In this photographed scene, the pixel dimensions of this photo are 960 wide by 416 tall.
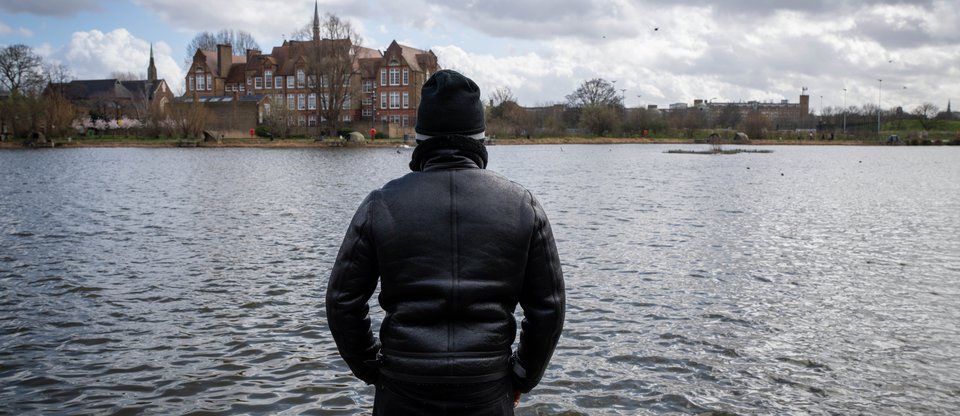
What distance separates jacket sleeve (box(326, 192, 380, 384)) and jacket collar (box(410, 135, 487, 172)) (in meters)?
0.30

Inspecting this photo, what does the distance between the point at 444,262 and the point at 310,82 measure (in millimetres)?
98633

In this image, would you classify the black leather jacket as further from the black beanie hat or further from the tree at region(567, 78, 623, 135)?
the tree at region(567, 78, 623, 135)

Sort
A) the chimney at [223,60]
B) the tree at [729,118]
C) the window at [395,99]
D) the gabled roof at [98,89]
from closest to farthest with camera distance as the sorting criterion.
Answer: the window at [395,99] → the gabled roof at [98,89] → the chimney at [223,60] → the tree at [729,118]

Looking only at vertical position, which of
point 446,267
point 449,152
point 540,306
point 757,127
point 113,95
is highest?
point 113,95

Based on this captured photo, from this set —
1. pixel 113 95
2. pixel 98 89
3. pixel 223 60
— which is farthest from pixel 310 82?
pixel 98 89

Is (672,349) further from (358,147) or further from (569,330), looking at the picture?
(358,147)

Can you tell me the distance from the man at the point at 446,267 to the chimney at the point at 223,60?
122328mm

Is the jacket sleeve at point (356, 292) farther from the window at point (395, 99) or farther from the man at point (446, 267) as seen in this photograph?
the window at point (395, 99)

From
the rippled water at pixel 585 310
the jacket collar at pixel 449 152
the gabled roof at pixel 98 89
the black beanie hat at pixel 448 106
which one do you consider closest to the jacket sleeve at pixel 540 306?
the jacket collar at pixel 449 152

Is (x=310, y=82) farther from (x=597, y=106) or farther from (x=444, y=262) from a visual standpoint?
(x=444, y=262)

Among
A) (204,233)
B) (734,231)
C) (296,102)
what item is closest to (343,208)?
(204,233)

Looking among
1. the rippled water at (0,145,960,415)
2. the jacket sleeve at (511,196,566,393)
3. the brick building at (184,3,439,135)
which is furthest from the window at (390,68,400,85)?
the jacket sleeve at (511,196,566,393)

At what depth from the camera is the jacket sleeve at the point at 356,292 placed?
3.23 meters

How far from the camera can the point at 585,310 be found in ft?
33.9
